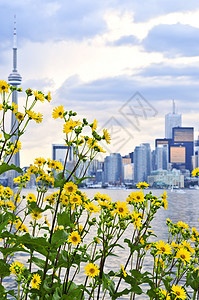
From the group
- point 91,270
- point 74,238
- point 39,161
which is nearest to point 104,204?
point 74,238

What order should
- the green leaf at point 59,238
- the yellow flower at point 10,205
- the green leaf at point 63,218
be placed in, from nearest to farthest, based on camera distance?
the green leaf at point 59,238 → the green leaf at point 63,218 → the yellow flower at point 10,205

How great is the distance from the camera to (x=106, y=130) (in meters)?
2.75

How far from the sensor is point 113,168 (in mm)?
147875

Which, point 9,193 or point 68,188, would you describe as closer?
point 68,188

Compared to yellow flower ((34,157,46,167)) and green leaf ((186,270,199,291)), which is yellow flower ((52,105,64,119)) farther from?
green leaf ((186,270,199,291))

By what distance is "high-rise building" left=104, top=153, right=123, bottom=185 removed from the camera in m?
143

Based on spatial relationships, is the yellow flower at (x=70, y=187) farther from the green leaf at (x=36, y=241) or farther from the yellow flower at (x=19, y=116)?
the yellow flower at (x=19, y=116)

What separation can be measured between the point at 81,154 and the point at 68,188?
25 cm

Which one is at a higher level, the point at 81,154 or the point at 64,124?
the point at 64,124

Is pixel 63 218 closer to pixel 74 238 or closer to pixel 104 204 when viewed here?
pixel 74 238

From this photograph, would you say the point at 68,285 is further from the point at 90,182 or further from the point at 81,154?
the point at 90,182

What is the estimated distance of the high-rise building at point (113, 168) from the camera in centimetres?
14325

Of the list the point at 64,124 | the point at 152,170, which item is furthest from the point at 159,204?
the point at 152,170

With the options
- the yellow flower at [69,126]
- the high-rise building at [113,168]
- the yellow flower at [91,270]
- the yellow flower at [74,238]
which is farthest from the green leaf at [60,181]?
→ the high-rise building at [113,168]
